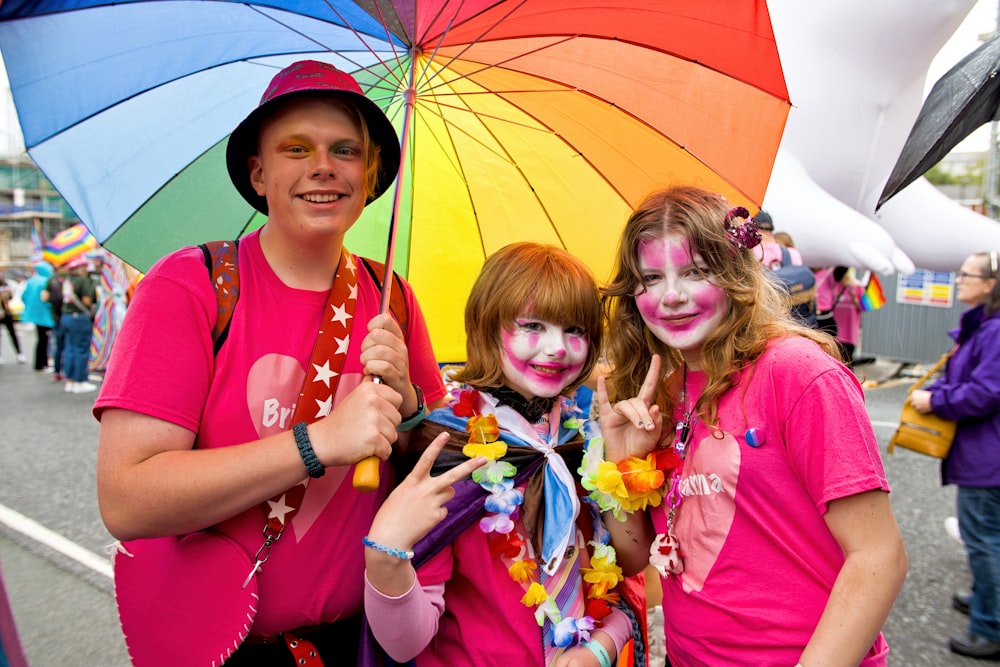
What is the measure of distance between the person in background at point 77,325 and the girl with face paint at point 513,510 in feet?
32.8

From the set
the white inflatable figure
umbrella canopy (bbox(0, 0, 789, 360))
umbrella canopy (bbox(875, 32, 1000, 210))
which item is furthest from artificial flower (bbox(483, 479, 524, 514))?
the white inflatable figure

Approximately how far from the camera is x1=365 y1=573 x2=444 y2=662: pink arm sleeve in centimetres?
150

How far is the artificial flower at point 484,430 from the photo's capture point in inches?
70.6

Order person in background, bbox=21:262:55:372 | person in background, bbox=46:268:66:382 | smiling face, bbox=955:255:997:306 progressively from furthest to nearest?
person in background, bbox=21:262:55:372 → person in background, bbox=46:268:66:382 → smiling face, bbox=955:255:997:306

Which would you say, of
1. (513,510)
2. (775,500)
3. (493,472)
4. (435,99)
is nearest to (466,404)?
(493,472)

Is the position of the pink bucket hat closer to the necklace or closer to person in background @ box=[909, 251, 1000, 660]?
the necklace

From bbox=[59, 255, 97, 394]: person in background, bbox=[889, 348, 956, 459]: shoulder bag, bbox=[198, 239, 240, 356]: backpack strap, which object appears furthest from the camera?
bbox=[59, 255, 97, 394]: person in background

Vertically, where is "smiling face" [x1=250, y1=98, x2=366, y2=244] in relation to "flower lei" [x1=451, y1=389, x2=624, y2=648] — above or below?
above

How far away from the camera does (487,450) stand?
5.70 feet

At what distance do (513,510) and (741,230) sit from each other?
2.88 feet

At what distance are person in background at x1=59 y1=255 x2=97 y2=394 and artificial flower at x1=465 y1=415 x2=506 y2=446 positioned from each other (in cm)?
1000

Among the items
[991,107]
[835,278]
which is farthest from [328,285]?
[835,278]

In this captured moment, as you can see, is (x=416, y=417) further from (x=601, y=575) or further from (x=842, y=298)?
(x=842, y=298)

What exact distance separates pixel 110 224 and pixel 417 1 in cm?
111
